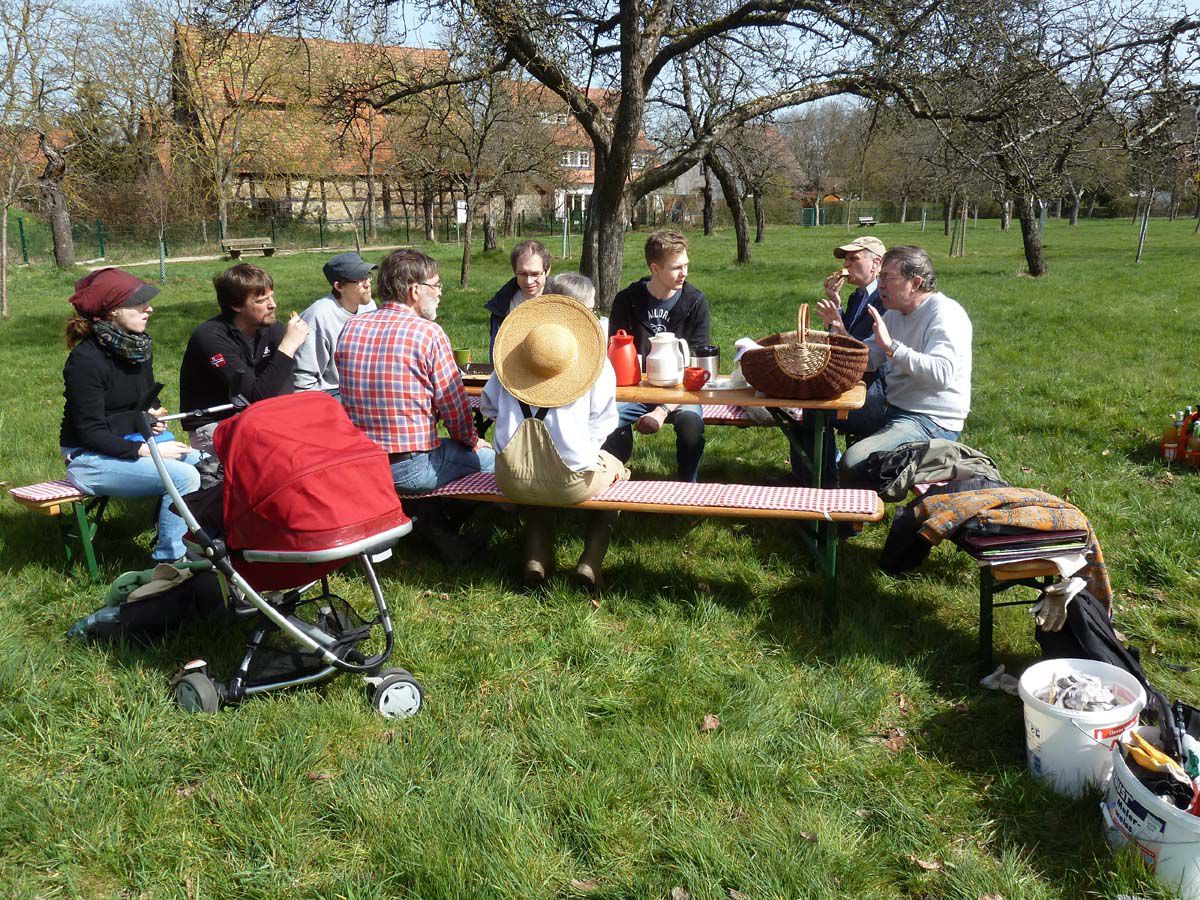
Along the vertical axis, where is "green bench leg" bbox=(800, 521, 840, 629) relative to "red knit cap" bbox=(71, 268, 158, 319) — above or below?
below

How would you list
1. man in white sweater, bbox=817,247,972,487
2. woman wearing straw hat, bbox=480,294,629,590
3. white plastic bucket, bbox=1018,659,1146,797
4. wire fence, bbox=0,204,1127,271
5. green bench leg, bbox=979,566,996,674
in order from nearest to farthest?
white plastic bucket, bbox=1018,659,1146,797
green bench leg, bbox=979,566,996,674
woman wearing straw hat, bbox=480,294,629,590
man in white sweater, bbox=817,247,972,487
wire fence, bbox=0,204,1127,271

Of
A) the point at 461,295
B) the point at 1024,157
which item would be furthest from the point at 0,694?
the point at 461,295

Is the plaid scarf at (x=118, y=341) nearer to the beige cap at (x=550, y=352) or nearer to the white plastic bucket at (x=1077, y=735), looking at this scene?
the beige cap at (x=550, y=352)

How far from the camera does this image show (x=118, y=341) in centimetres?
427

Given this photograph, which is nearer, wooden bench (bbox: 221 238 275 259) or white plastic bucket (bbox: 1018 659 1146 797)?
white plastic bucket (bbox: 1018 659 1146 797)

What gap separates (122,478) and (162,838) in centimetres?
222

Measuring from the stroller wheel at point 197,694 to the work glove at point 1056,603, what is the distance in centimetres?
310

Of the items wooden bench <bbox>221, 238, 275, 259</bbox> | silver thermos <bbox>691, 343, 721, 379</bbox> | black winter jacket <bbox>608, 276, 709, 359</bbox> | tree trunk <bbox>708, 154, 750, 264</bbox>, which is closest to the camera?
silver thermos <bbox>691, 343, 721, 379</bbox>

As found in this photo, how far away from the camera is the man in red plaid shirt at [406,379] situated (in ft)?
13.9

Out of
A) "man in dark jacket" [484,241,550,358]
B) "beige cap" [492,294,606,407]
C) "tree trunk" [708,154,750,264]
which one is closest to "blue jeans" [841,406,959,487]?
"beige cap" [492,294,606,407]

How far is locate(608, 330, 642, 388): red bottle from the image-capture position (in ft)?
15.8

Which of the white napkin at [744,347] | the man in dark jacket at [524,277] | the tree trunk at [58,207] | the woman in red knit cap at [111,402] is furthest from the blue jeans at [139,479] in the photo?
the tree trunk at [58,207]

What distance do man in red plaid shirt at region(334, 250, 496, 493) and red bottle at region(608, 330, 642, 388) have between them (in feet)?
2.83

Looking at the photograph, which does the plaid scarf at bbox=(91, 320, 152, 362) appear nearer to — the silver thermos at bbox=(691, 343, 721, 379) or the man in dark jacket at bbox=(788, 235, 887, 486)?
the silver thermos at bbox=(691, 343, 721, 379)
